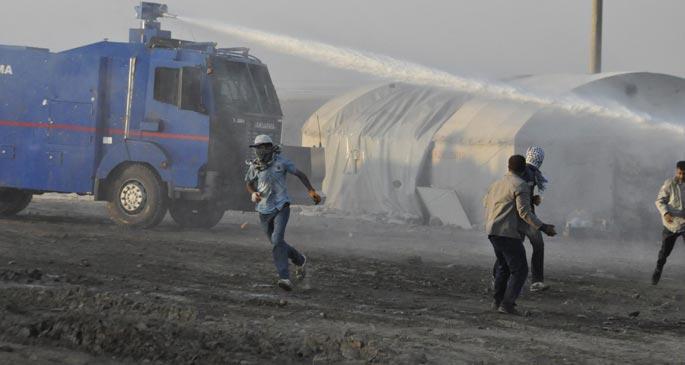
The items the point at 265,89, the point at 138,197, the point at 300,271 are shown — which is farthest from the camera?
the point at 265,89

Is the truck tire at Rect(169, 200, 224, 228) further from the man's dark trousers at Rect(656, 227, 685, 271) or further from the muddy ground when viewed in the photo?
the man's dark trousers at Rect(656, 227, 685, 271)

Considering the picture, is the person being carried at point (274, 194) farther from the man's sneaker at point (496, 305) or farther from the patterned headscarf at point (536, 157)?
the patterned headscarf at point (536, 157)

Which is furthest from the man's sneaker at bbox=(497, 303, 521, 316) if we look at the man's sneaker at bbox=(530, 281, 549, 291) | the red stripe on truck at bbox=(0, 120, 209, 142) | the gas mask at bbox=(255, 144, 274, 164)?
the red stripe on truck at bbox=(0, 120, 209, 142)

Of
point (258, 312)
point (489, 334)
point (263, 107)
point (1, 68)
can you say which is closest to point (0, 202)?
point (1, 68)

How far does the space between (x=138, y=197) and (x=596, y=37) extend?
669 inches

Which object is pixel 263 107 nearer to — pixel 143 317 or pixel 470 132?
pixel 470 132

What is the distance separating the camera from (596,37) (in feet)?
105

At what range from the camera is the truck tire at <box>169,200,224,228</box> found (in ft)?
68.5

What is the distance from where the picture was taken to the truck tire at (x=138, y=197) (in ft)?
63.1

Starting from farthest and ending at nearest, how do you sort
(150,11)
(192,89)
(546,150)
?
1. (546,150)
2. (150,11)
3. (192,89)

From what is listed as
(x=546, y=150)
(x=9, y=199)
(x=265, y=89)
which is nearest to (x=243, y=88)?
(x=265, y=89)

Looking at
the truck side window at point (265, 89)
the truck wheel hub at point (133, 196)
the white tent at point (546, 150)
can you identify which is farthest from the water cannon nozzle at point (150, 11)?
the white tent at point (546, 150)

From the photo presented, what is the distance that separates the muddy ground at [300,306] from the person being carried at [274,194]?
410 mm

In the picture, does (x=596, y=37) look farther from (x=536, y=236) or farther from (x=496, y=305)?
(x=496, y=305)
